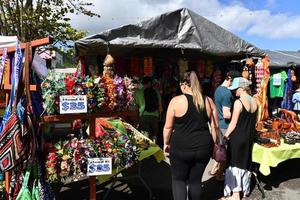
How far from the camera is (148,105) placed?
6.88 metres

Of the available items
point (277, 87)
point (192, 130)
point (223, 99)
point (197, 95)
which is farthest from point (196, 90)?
point (277, 87)

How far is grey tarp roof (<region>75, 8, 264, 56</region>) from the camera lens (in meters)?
5.45

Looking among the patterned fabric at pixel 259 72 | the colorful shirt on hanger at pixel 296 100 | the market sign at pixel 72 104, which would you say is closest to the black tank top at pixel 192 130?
the market sign at pixel 72 104

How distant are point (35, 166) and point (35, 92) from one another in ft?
2.42

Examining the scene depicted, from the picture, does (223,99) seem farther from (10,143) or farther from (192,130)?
(10,143)

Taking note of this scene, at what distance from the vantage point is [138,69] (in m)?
7.43

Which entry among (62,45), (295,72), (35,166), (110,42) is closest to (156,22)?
(110,42)

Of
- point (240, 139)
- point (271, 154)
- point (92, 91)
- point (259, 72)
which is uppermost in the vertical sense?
point (259, 72)

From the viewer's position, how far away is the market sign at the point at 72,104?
324 cm

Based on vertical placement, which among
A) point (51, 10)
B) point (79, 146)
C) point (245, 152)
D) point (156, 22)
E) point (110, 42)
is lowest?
point (245, 152)

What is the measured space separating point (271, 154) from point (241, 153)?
0.53 m

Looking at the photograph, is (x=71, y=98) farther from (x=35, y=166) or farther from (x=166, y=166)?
(x=166, y=166)

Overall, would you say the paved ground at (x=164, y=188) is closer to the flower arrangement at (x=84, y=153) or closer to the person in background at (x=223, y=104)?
the person in background at (x=223, y=104)

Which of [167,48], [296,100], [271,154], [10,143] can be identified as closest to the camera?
[10,143]
